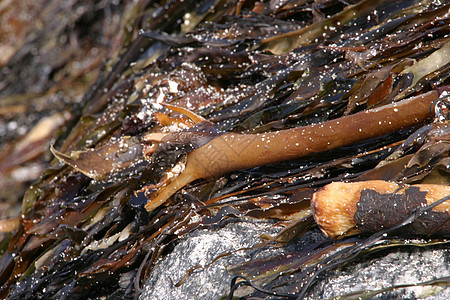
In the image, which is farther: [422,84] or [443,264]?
[422,84]

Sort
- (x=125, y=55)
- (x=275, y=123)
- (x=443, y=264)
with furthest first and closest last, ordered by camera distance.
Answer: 1. (x=125, y=55)
2. (x=275, y=123)
3. (x=443, y=264)

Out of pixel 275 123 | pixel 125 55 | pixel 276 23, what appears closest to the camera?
pixel 275 123

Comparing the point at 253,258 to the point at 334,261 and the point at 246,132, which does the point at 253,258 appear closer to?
the point at 334,261

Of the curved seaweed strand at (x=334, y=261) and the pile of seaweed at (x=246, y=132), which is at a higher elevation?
the pile of seaweed at (x=246, y=132)

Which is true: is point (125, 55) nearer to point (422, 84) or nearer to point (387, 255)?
point (422, 84)

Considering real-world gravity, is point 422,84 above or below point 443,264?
above

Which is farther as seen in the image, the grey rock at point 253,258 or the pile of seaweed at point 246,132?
the pile of seaweed at point 246,132

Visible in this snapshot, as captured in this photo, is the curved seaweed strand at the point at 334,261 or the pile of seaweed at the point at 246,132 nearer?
the curved seaweed strand at the point at 334,261

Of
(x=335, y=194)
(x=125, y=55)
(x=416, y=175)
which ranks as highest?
(x=125, y=55)

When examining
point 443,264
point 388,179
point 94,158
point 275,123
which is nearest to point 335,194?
point 388,179
